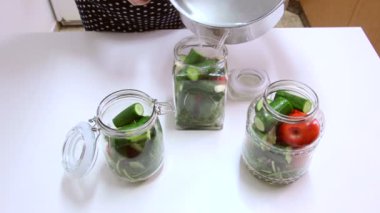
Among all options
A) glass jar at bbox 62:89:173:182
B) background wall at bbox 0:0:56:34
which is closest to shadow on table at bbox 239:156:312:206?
glass jar at bbox 62:89:173:182

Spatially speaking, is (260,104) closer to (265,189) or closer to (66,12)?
(265,189)

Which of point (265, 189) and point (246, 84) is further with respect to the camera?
point (246, 84)

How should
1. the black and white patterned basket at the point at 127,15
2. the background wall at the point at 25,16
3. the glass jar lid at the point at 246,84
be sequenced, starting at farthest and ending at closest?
the background wall at the point at 25,16 < the black and white patterned basket at the point at 127,15 < the glass jar lid at the point at 246,84

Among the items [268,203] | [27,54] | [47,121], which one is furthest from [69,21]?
[268,203]

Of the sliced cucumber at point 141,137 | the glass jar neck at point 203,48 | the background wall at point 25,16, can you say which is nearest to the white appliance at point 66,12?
the background wall at point 25,16

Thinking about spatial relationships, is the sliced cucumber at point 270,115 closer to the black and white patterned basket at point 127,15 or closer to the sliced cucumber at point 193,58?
the sliced cucumber at point 193,58

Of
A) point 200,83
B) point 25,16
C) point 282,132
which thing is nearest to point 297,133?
point 282,132
